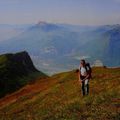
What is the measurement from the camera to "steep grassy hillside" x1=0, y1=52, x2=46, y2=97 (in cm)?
14075

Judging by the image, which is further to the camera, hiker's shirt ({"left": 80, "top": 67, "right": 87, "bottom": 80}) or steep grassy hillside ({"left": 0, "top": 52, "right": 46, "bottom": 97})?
steep grassy hillside ({"left": 0, "top": 52, "right": 46, "bottom": 97})

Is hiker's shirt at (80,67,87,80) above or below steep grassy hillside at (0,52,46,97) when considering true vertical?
above

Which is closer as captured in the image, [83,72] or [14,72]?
[83,72]

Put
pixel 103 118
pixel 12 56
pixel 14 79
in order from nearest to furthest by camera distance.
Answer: pixel 103 118 → pixel 14 79 → pixel 12 56

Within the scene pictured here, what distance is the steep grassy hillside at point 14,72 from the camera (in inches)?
5541

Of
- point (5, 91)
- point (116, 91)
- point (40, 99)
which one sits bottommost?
point (5, 91)

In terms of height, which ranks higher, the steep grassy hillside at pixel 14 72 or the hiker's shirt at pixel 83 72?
the hiker's shirt at pixel 83 72

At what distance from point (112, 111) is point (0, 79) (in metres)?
116

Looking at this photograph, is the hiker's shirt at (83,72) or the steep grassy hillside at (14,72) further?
the steep grassy hillside at (14,72)

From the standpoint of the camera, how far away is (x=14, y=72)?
160750mm

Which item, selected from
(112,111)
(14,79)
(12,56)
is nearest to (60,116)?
(112,111)

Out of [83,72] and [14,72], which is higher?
[83,72]

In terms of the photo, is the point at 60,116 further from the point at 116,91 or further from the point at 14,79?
the point at 14,79

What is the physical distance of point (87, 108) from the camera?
104 ft
